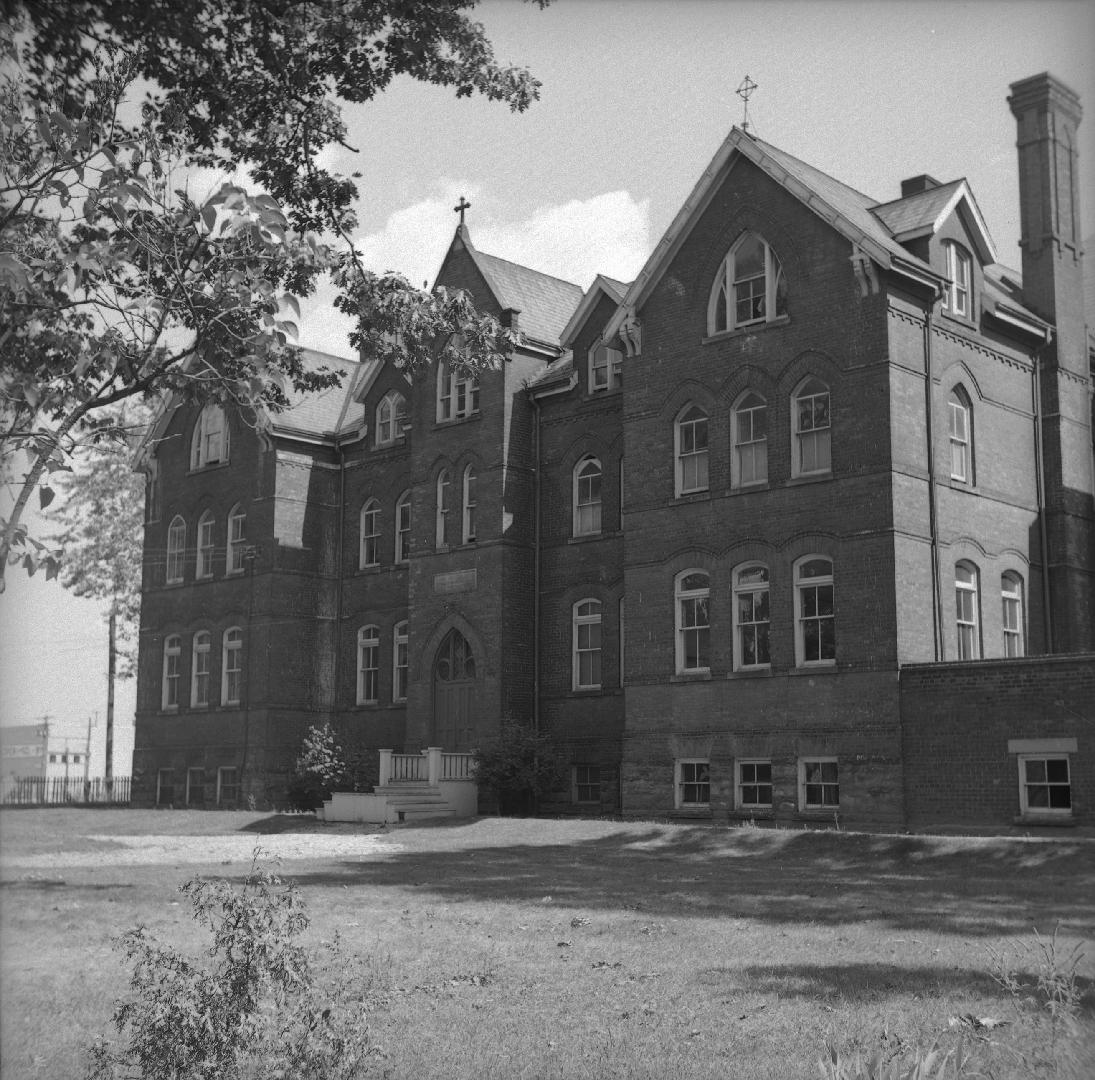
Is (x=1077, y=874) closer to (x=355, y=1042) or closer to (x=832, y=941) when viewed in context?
(x=832, y=941)

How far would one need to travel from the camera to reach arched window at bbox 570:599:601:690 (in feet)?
107

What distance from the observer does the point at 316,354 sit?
142 feet

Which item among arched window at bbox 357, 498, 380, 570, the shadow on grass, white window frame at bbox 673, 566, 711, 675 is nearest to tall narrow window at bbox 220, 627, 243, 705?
arched window at bbox 357, 498, 380, 570

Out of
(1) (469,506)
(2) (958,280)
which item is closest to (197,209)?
(2) (958,280)

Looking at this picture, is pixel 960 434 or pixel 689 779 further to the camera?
pixel 689 779

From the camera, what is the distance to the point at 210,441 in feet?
138

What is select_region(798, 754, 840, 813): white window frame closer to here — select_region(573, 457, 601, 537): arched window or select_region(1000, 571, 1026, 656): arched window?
select_region(1000, 571, 1026, 656): arched window

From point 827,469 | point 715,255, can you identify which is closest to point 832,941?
point 827,469

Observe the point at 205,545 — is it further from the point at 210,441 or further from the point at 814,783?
the point at 814,783

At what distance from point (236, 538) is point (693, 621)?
55.6ft

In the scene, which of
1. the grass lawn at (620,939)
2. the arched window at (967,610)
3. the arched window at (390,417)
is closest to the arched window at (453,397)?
the arched window at (390,417)

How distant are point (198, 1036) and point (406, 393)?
31.1 meters

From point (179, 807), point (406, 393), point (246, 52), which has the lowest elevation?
point (179, 807)

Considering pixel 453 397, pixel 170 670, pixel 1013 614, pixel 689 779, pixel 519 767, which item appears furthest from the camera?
pixel 170 670
